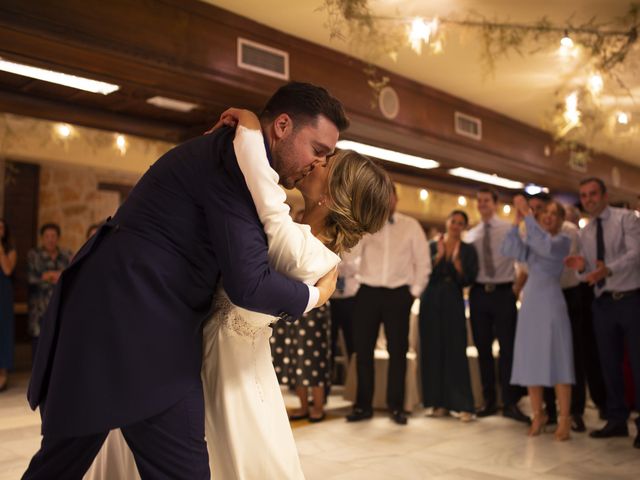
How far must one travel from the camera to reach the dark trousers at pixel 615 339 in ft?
13.9

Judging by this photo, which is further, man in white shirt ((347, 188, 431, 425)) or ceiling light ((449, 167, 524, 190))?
ceiling light ((449, 167, 524, 190))

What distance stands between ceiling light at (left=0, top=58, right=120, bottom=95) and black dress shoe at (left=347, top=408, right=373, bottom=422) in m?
3.06

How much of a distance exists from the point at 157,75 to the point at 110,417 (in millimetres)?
3591

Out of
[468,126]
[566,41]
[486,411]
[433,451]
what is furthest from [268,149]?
[468,126]

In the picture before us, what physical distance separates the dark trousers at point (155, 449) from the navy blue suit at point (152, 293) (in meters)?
0.04

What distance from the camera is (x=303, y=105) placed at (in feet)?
5.27

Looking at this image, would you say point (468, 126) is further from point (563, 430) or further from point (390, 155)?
point (563, 430)

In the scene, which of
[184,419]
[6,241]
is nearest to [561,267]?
[184,419]

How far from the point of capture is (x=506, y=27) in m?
5.03

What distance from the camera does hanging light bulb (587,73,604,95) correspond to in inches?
228

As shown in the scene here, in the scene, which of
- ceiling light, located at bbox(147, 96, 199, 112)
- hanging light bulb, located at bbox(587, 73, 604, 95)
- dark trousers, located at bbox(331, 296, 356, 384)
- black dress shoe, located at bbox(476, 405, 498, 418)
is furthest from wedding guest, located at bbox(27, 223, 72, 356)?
hanging light bulb, located at bbox(587, 73, 604, 95)

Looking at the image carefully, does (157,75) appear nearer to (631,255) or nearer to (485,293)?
(485,293)

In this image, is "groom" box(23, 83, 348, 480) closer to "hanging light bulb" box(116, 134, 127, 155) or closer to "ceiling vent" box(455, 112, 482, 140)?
"ceiling vent" box(455, 112, 482, 140)

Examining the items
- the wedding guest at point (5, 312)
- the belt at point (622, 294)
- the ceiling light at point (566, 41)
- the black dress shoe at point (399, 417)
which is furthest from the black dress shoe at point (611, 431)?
the wedding guest at point (5, 312)
